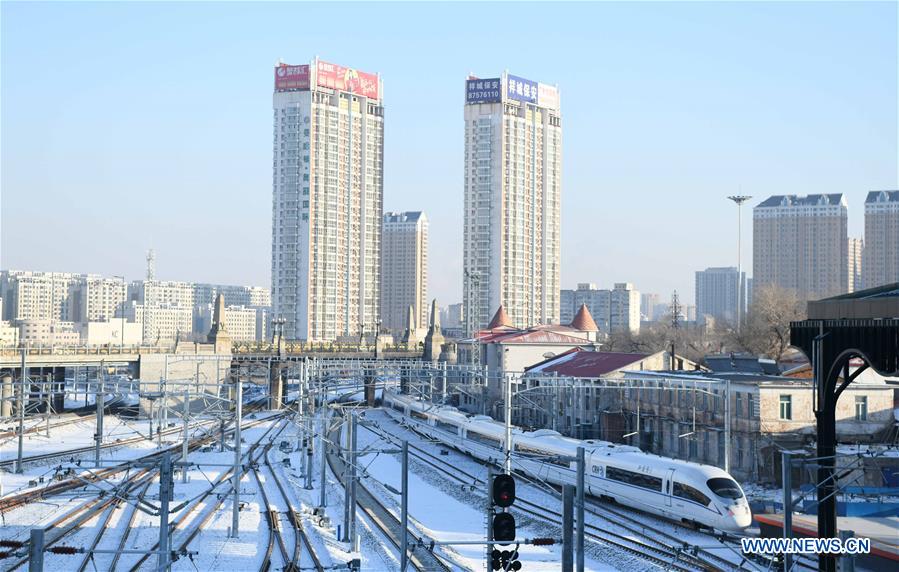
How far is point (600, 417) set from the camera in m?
59.0

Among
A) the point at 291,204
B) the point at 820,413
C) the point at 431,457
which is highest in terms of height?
the point at 291,204

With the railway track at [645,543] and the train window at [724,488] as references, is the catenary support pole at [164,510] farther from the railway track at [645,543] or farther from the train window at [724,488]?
the train window at [724,488]

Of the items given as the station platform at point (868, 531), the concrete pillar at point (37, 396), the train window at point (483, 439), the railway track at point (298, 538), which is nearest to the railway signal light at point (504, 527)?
the railway track at point (298, 538)

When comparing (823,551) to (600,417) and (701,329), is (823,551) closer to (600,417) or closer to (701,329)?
(600,417)

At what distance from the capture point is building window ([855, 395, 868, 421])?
45.8 metres

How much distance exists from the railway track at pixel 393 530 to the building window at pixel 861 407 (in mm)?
23242

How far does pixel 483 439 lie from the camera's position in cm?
5578

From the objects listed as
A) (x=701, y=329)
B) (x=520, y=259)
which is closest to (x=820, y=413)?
(x=701, y=329)

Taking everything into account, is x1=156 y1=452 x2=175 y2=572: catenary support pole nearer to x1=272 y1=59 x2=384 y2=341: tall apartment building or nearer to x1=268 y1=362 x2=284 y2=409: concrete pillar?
x1=268 y1=362 x2=284 y2=409: concrete pillar

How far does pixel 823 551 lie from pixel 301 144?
137 meters

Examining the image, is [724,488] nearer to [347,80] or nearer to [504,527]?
[504,527]

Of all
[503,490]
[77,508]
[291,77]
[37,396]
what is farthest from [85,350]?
[291,77]

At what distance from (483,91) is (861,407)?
115m

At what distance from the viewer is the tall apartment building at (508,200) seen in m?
152
